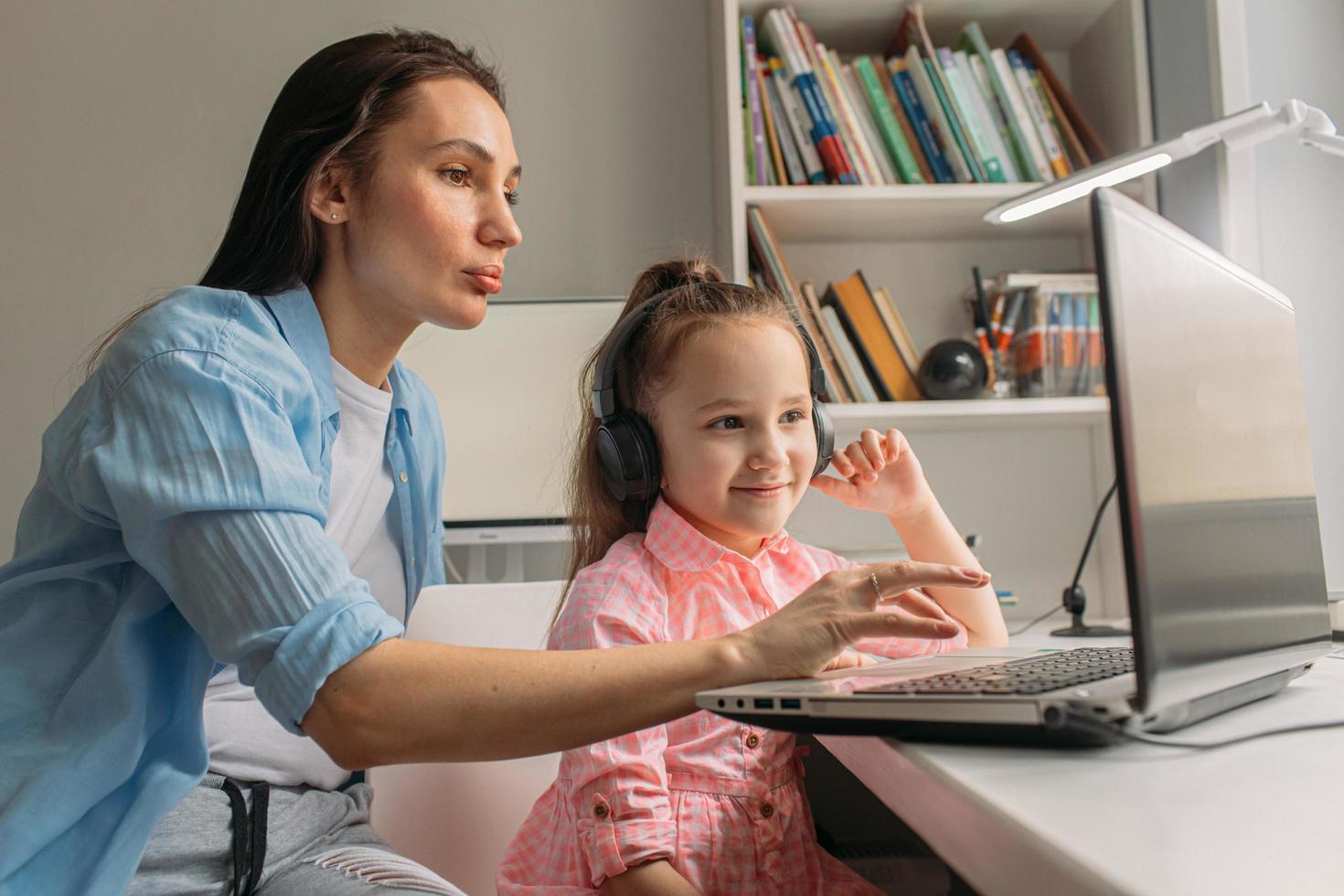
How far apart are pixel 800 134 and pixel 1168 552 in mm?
1607

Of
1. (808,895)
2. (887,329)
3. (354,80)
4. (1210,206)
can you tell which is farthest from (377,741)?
(1210,206)

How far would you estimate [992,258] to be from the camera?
2.34 m

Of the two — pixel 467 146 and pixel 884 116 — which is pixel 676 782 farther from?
pixel 884 116

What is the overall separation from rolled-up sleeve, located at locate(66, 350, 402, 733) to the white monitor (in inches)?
43.2

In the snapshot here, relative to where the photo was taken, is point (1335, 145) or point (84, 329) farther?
point (84, 329)

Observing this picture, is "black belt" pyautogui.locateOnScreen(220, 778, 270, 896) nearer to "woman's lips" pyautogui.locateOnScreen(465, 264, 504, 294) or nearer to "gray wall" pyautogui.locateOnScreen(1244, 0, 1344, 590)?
"woman's lips" pyautogui.locateOnScreen(465, 264, 504, 294)

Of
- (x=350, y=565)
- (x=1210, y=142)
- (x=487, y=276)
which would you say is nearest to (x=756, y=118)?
(x=1210, y=142)

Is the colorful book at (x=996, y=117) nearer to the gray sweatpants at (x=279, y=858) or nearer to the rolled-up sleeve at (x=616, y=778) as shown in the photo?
the rolled-up sleeve at (x=616, y=778)

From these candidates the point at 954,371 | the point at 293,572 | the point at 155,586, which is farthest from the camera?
the point at 954,371

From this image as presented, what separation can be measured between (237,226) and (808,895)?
0.89m

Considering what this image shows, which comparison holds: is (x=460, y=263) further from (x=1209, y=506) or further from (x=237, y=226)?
(x=1209, y=506)

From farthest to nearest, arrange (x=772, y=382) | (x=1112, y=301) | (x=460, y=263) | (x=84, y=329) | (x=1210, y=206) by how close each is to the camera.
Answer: (x=84, y=329) → (x=1210, y=206) → (x=460, y=263) → (x=772, y=382) → (x=1112, y=301)

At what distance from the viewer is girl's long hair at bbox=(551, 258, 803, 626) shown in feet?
3.65

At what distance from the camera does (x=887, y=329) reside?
6.75 ft
